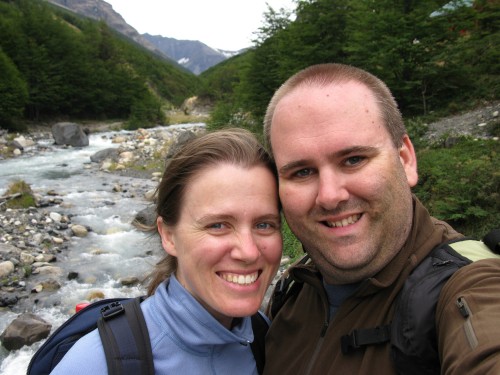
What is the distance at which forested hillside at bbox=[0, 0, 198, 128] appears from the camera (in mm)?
34375

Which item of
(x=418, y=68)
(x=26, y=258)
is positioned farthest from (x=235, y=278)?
(x=418, y=68)

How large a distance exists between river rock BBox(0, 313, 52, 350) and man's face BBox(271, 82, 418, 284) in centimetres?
559

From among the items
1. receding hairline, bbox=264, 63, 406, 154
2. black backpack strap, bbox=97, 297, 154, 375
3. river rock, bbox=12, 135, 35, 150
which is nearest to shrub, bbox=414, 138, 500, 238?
receding hairline, bbox=264, 63, 406, 154

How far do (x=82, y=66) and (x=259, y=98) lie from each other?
36075 millimetres

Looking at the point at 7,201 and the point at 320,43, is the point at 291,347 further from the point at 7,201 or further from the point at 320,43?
the point at 320,43

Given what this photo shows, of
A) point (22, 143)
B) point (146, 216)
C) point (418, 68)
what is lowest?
point (146, 216)

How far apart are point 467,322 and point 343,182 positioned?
667 millimetres

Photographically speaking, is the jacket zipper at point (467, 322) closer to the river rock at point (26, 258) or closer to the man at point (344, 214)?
the man at point (344, 214)

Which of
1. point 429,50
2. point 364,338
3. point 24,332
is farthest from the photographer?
point 429,50

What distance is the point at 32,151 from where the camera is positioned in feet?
76.8

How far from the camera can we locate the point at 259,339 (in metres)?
1.89

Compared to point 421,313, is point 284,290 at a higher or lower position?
lower

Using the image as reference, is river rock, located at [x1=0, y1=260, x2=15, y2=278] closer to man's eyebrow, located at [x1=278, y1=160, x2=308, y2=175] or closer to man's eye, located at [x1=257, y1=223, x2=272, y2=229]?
man's eye, located at [x1=257, y1=223, x2=272, y2=229]

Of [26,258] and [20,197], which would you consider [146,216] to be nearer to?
[26,258]
